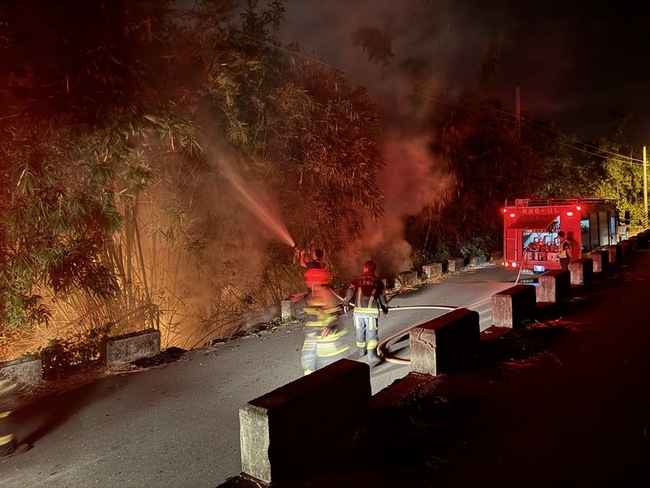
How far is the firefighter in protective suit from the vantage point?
5867 mm

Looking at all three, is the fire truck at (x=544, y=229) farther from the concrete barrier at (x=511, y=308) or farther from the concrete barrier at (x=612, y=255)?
the concrete barrier at (x=511, y=308)

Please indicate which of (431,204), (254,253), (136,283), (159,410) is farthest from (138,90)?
(431,204)

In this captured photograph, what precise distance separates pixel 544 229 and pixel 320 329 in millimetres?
10526

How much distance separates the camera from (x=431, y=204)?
1655 cm

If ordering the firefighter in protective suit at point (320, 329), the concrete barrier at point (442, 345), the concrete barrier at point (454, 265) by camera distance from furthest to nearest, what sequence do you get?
1. the concrete barrier at point (454, 265)
2. the firefighter in protective suit at point (320, 329)
3. the concrete barrier at point (442, 345)

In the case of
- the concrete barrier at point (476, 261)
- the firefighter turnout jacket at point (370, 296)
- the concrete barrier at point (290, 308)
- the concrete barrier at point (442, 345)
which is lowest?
the concrete barrier at point (476, 261)

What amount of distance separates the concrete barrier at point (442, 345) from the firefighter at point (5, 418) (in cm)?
429

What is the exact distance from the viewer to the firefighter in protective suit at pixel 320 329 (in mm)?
5867

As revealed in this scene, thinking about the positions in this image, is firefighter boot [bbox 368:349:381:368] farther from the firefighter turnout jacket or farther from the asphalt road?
the firefighter turnout jacket

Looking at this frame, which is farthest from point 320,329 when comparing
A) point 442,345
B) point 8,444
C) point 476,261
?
point 476,261

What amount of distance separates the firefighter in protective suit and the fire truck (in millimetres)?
10056

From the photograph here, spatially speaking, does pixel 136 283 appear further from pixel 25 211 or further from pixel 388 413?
pixel 388 413

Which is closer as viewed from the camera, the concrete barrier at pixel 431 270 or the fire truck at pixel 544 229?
the fire truck at pixel 544 229

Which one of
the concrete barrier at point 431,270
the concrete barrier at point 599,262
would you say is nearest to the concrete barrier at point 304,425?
the concrete barrier at point 431,270
